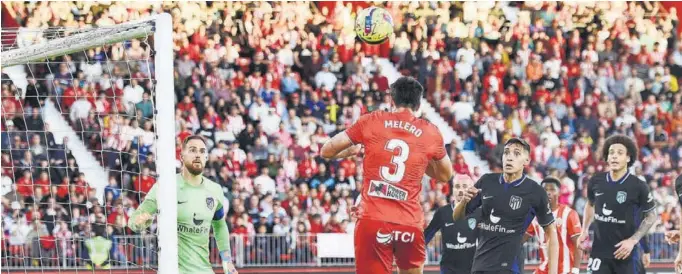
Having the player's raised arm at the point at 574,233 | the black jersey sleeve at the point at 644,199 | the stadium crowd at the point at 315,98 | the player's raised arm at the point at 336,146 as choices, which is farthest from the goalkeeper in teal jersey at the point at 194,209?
the stadium crowd at the point at 315,98

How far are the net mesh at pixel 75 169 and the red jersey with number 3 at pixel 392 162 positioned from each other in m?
9.49

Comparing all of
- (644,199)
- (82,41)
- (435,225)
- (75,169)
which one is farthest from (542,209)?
(75,169)

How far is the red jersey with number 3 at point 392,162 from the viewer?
9.20 metres

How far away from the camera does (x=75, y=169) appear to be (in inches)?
890

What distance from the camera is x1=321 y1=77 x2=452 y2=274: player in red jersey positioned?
9.19 metres

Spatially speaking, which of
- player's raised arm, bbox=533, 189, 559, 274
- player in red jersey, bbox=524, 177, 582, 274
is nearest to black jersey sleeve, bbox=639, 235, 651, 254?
player in red jersey, bbox=524, 177, 582, 274

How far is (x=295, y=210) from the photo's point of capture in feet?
72.9

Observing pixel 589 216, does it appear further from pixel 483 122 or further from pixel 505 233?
pixel 483 122

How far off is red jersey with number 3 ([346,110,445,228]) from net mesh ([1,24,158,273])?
9.49m

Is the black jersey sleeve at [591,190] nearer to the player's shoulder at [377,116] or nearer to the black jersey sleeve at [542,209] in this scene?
the black jersey sleeve at [542,209]

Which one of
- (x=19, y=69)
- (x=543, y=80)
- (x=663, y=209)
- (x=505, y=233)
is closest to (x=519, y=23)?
(x=543, y=80)

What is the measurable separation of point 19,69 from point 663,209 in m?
12.2

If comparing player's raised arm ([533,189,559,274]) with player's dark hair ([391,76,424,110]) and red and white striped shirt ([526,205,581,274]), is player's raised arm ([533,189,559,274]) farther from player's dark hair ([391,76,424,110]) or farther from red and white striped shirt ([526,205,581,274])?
player's dark hair ([391,76,424,110])

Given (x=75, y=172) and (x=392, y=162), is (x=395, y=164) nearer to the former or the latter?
(x=392, y=162)
